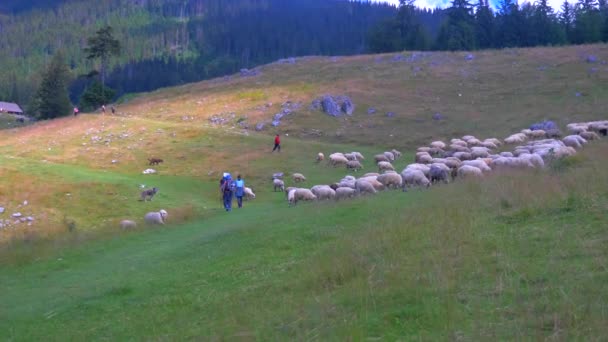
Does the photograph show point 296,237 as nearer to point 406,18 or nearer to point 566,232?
point 566,232

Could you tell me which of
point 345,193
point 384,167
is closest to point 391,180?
point 345,193

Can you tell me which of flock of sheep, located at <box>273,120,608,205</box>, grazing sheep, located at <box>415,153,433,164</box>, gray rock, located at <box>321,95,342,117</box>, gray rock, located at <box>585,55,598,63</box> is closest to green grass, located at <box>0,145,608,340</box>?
flock of sheep, located at <box>273,120,608,205</box>

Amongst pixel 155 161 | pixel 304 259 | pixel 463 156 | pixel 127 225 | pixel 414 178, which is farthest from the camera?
pixel 155 161

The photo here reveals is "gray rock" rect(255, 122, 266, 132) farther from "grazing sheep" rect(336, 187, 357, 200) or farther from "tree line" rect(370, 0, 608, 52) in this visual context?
"tree line" rect(370, 0, 608, 52)

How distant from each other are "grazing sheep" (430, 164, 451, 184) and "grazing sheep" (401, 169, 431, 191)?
452mm

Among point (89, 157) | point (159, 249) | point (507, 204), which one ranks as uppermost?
point (507, 204)

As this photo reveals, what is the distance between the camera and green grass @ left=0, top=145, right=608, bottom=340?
23.6ft

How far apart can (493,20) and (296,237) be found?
97.6m

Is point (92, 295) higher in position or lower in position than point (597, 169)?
lower

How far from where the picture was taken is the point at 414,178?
81.1ft

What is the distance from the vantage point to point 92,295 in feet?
42.4

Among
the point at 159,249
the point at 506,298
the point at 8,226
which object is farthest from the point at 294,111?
the point at 506,298

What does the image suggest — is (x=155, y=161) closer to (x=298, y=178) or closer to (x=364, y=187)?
(x=298, y=178)

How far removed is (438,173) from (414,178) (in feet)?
3.08
